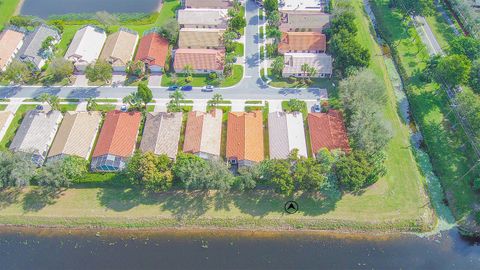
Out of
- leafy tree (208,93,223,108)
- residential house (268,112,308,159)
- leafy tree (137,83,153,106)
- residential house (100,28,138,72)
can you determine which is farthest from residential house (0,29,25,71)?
residential house (268,112,308,159)

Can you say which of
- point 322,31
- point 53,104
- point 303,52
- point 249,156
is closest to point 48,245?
point 53,104

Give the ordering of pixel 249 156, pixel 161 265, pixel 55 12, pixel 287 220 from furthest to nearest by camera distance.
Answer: pixel 55 12 < pixel 249 156 < pixel 287 220 < pixel 161 265

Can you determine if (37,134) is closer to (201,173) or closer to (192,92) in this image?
(192,92)

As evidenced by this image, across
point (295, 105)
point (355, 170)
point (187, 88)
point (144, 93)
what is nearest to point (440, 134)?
point (355, 170)

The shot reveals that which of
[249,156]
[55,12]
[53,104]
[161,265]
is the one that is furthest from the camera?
[55,12]

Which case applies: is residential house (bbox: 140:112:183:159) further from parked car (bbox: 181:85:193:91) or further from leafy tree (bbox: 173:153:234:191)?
parked car (bbox: 181:85:193:91)

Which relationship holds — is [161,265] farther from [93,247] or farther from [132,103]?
[132,103]
